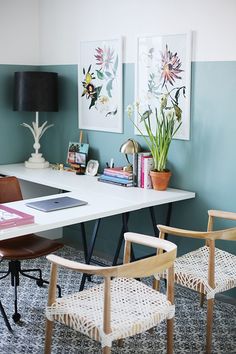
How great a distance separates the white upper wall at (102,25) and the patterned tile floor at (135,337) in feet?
5.31

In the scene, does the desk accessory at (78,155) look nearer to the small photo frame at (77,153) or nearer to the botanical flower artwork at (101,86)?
the small photo frame at (77,153)

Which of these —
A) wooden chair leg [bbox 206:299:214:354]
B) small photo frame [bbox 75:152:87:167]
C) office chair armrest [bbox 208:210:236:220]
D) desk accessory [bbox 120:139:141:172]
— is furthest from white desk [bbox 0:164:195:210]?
wooden chair leg [bbox 206:299:214:354]

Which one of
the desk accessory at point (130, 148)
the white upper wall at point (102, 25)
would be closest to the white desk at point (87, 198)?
the desk accessory at point (130, 148)

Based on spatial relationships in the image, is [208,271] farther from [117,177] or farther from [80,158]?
[80,158]

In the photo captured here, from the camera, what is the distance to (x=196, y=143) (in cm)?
357

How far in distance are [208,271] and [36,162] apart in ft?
7.19

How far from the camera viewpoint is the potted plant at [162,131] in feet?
11.6

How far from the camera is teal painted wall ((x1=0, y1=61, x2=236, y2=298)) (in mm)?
3387

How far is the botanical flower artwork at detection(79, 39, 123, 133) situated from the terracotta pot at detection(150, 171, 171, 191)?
1.99ft

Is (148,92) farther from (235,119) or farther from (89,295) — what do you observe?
(89,295)

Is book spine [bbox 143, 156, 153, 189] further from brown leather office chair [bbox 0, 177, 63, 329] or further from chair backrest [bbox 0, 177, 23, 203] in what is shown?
chair backrest [bbox 0, 177, 23, 203]

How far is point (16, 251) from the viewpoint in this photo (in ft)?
10.4

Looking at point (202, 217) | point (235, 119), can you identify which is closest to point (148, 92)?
point (235, 119)

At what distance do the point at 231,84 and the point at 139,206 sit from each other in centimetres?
96
